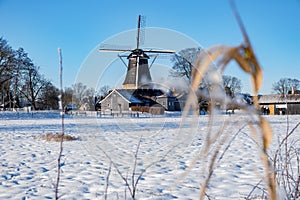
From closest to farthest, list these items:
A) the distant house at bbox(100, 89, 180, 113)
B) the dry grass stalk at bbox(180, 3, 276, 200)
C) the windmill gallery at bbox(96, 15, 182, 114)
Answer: the dry grass stalk at bbox(180, 3, 276, 200) → the windmill gallery at bbox(96, 15, 182, 114) → the distant house at bbox(100, 89, 180, 113)

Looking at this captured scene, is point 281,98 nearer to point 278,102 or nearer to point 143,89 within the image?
point 278,102

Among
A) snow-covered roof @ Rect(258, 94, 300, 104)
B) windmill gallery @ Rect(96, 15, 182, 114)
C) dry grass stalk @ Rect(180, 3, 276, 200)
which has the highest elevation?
snow-covered roof @ Rect(258, 94, 300, 104)

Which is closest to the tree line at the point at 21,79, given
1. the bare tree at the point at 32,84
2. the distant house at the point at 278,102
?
the bare tree at the point at 32,84

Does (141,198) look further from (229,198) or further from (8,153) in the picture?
(8,153)

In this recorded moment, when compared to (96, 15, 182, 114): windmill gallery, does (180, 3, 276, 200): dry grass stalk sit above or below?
below

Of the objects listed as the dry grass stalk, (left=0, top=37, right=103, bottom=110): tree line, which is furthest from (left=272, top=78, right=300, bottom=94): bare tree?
the dry grass stalk

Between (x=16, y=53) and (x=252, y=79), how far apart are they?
24355 mm

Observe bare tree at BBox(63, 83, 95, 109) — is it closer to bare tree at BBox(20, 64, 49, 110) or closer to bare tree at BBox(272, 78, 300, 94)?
bare tree at BBox(20, 64, 49, 110)

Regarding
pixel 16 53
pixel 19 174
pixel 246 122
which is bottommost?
pixel 19 174

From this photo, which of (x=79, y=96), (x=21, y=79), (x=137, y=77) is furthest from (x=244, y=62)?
(x=21, y=79)

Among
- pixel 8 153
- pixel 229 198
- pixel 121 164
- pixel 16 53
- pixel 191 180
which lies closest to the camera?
pixel 229 198

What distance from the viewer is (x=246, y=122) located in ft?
0.83

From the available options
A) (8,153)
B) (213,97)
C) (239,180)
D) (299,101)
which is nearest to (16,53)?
(8,153)

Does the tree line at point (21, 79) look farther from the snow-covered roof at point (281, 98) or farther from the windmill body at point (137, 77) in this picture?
the snow-covered roof at point (281, 98)
